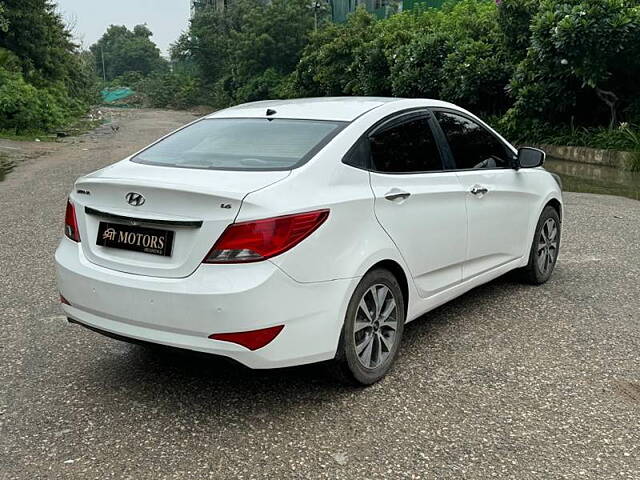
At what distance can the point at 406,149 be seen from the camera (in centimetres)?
414

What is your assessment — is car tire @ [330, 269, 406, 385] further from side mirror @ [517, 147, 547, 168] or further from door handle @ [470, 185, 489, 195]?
side mirror @ [517, 147, 547, 168]

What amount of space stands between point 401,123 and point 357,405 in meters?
1.73

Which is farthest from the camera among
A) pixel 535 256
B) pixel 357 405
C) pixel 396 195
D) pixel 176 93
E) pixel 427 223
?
pixel 176 93

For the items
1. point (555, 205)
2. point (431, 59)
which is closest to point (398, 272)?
point (555, 205)

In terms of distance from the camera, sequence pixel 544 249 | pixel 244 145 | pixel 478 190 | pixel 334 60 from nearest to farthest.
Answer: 1. pixel 244 145
2. pixel 478 190
3. pixel 544 249
4. pixel 334 60

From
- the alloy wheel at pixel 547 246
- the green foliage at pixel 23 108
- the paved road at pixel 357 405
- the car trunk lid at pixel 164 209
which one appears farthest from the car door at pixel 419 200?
the green foliage at pixel 23 108

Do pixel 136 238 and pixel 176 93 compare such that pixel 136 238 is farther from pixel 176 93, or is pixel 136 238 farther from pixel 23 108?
pixel 176 93

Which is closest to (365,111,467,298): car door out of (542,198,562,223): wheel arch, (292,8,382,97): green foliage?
(542,198,562,223): wheel arch

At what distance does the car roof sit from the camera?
4.07 metres

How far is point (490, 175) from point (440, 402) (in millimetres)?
1884

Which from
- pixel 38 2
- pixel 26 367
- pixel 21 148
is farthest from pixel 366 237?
pixel 38 2

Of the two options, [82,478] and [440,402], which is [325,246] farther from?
[82,478]

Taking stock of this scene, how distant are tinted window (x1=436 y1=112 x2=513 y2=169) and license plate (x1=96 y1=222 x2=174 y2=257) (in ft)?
7.01

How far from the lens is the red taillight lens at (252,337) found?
3.11 m
